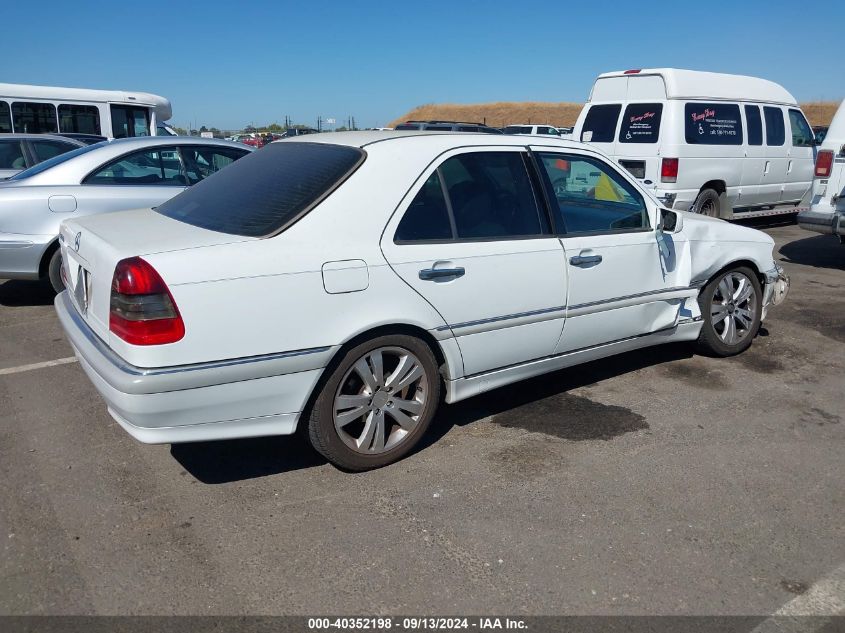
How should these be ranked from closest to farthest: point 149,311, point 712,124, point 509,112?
point 149,311 → point 712,124 → point 509,112

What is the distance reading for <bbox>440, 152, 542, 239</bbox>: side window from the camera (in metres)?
3.83

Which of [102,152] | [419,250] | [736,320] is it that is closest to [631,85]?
[736,320]

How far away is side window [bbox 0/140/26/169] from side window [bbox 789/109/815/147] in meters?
11.4

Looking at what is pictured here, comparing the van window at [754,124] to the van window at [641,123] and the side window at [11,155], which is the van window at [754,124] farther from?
the side window at [11,155]

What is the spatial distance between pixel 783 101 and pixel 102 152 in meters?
10.3

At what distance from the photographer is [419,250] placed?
3580 millimetres

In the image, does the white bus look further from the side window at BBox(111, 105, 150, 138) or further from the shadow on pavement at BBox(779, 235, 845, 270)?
the shadow on pavement at BBox(779, 235, 845, 270)

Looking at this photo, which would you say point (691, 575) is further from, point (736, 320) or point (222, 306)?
point (736, 320)

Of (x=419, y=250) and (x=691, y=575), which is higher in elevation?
(x=419, y=250)

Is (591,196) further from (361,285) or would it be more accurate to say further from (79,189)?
(79,189)

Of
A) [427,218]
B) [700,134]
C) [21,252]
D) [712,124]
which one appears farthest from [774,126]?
[21,252]

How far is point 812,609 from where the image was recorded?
2691 mm

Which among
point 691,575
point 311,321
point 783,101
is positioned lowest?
point 691,575

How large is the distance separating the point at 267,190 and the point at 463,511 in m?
1.84
